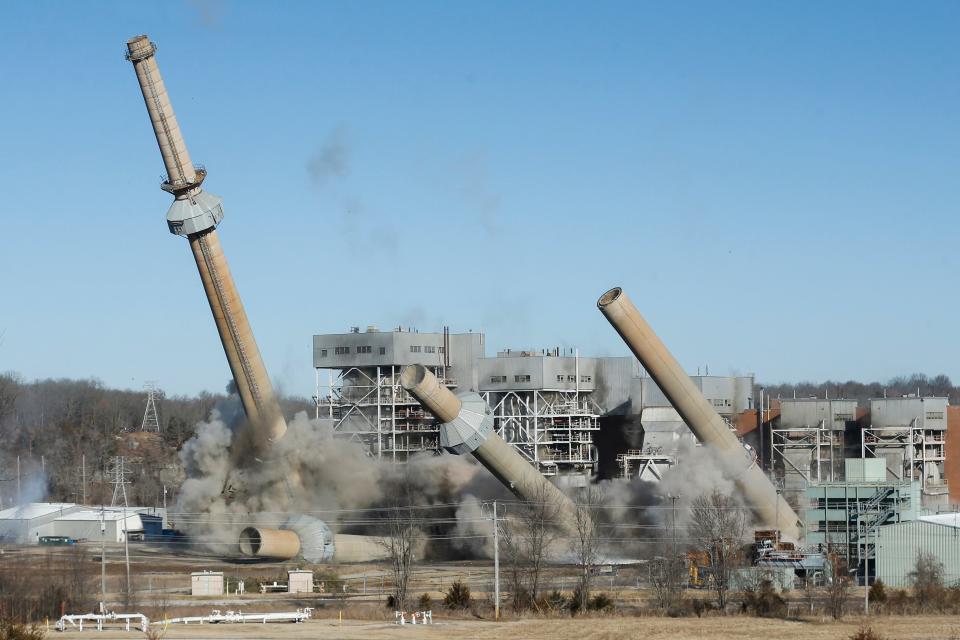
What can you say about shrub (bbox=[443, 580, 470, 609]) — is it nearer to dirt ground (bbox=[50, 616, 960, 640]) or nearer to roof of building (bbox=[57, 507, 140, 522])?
dirt ground (bbox=[50, 616, 960, 640])

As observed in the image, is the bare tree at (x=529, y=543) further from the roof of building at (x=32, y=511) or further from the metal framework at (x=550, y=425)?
the roof of building at (x=32, y=511)

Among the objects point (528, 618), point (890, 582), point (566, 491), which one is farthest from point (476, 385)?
point (528, 618)

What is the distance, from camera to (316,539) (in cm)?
7775

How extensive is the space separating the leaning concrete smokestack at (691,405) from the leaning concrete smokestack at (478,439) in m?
8.99

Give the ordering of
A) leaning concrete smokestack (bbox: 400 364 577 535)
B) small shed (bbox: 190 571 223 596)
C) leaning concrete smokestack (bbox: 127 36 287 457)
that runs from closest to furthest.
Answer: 1. small shed (bbox: 190 571 223 596)
2. leaning concrete smokestack (bbox: 127 36 287 457)
3. leaning concrete smokestack (bbox: 400 364 577 535)

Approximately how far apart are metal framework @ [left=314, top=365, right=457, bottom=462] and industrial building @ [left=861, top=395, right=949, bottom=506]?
100 feet

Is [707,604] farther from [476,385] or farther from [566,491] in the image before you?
[476,385]

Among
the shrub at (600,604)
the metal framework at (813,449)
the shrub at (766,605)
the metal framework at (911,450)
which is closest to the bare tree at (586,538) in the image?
the shrub at (600,604)

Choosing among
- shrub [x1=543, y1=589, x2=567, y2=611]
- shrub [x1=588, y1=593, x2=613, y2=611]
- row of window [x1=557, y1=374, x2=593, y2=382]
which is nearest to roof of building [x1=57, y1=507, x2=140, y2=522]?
row of window [x1=557, y1=374, x2=593, y2=382]

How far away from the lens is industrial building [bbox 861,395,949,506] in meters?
92.9

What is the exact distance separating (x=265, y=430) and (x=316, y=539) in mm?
7432

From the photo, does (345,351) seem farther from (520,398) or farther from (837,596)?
(837,596)

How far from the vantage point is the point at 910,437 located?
9275 centimetres

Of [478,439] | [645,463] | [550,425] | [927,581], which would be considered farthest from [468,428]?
[927,581]
